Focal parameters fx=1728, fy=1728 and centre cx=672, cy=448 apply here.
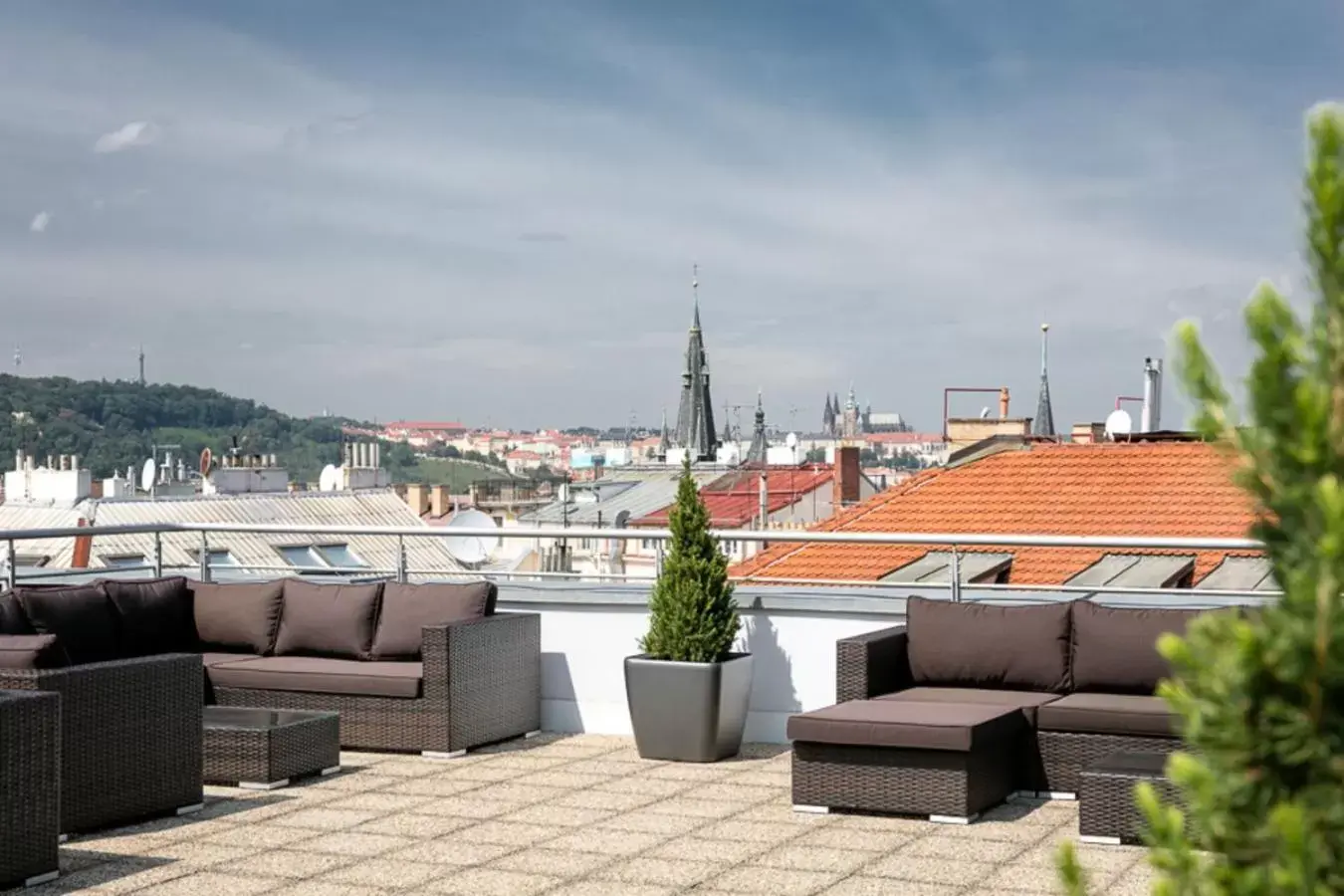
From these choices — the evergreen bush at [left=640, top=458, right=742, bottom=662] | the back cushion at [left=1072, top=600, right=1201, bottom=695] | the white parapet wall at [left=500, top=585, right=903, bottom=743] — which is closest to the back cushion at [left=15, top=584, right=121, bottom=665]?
the white parapet wall at [left=500, top=585, right=903, bottom=743]

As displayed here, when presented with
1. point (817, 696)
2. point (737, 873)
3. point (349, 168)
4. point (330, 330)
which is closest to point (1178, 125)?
point (349, 168)

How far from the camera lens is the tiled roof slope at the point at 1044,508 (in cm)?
1593

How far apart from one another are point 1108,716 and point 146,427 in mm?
51476

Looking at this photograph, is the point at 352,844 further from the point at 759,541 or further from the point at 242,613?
the point at 242,613

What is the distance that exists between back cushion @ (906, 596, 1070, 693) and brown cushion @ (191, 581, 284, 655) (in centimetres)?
296

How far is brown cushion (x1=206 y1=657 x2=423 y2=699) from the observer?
7.29 m

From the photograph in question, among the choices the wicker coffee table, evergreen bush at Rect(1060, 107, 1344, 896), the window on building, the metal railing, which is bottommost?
the window on building

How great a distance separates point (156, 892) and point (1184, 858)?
13.2 ft

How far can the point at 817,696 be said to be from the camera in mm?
7531

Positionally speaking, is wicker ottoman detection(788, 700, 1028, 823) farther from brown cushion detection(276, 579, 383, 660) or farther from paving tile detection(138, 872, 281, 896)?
brown cushion detection(276, 579, 383, 660)

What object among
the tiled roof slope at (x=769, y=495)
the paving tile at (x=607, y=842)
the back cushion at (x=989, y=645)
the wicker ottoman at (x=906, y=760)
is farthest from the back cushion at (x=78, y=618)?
the tiled roof slope at (x=769, y=495)

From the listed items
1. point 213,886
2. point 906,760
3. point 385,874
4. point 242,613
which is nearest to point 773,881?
point 906,760

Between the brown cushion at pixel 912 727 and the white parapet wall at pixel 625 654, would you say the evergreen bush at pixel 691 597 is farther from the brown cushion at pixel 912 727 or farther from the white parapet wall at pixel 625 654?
the brown cushion at pixel 912 727

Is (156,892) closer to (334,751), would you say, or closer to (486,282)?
(334,751)
